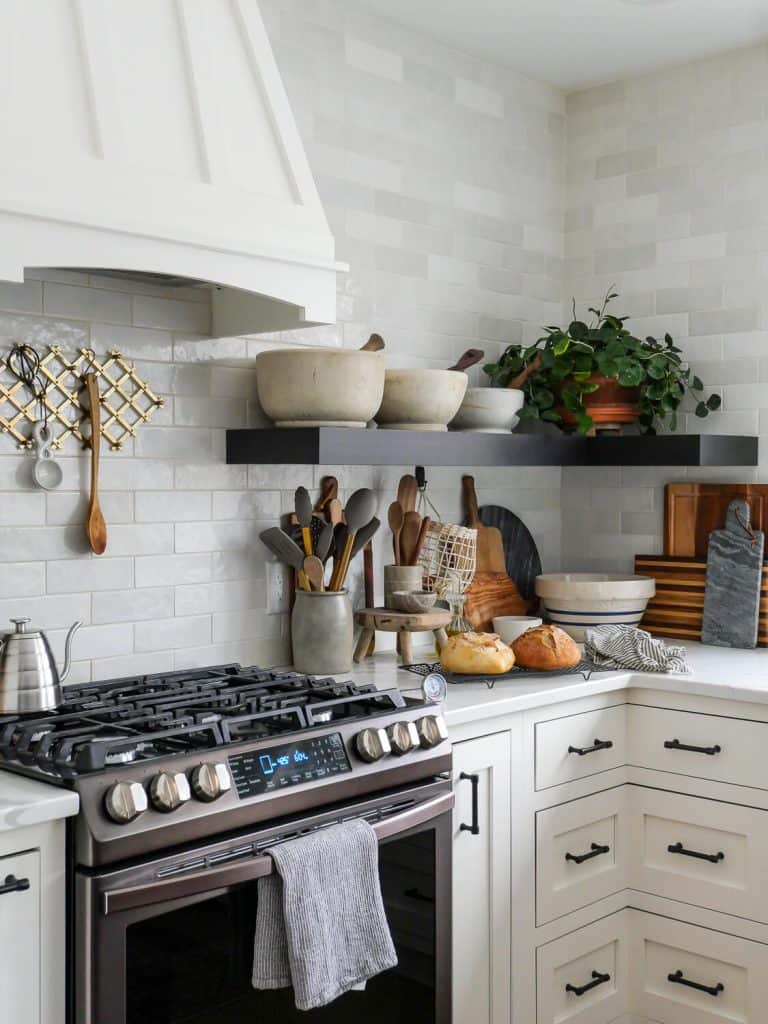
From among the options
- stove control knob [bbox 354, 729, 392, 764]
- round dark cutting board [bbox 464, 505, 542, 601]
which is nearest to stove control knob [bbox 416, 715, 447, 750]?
stove control knob [bbox 354, 729, 392, 764]

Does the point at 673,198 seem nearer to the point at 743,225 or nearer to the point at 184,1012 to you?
the point at 743,225

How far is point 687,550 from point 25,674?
Answer: 215 centimetres

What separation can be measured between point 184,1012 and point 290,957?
0.19 metres

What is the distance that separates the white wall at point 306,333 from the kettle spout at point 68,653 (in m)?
0.03

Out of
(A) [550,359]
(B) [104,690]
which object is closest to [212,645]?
A: (B) [104,690]

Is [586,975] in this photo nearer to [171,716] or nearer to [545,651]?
[545,651]

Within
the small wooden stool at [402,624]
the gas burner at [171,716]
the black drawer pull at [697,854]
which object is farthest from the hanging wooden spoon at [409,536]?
the black drawer pull at [697,854]

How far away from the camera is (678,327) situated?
3645 millimetres

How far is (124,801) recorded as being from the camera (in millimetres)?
1814

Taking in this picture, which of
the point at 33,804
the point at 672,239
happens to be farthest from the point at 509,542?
the point at 33,804

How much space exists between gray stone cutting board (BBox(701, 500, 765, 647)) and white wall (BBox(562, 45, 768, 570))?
17 centimetres

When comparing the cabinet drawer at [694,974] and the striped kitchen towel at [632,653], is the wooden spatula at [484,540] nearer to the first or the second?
the striped kitchen towel at [632,653]

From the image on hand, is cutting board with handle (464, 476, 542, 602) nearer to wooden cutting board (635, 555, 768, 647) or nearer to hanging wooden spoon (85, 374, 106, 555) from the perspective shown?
wooden cutting board (635, 555, 768, 647)

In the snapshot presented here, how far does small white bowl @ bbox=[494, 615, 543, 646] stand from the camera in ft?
10.6
